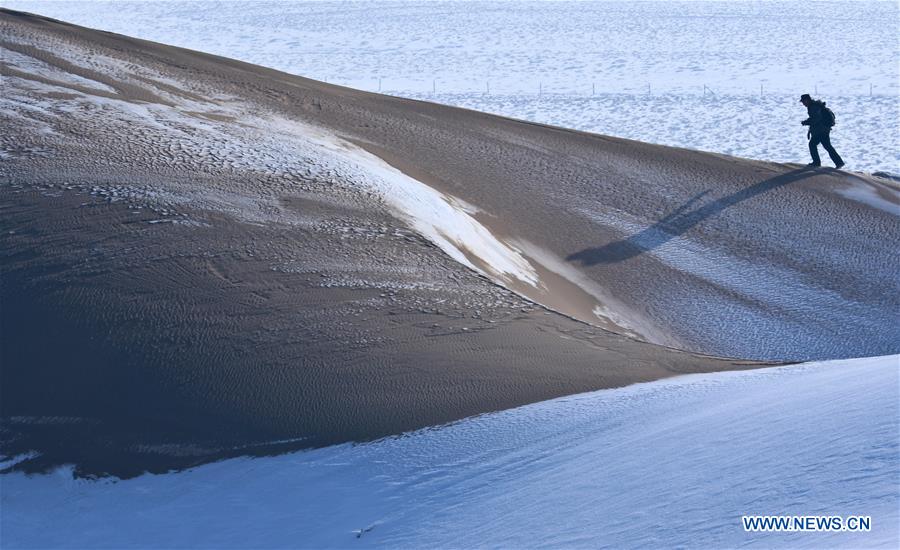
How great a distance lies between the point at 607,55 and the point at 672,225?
17045 millimetres

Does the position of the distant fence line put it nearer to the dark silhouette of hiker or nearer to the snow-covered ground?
the snow-covered ground

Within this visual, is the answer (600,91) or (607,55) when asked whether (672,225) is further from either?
(607,55)

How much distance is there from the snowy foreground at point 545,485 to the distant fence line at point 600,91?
17.4m

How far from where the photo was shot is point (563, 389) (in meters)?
7.75

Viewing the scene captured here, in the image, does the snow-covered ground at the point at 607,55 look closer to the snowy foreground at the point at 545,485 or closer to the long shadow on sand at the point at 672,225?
the long shadow on sand at the point at 672,225

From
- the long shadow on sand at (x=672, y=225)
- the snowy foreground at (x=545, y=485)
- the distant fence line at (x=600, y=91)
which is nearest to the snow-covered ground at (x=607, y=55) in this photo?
the distant fence line at (x=600, y=91)

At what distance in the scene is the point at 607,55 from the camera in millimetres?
28531

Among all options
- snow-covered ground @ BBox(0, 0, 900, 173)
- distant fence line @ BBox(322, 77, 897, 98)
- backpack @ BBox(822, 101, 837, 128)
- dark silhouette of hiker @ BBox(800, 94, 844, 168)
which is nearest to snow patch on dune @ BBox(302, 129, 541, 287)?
dark silhouette of hiker @ BBox(800, 94, 844, 168)

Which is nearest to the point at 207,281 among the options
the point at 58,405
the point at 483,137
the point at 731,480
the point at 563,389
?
the point at 58,405

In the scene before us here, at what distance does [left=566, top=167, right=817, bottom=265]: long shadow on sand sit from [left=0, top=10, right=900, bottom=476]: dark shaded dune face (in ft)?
0.12

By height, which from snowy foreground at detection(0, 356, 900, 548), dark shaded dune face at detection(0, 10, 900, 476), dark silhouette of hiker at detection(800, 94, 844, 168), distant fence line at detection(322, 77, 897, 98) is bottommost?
snowy foreground at detection(0, 356, 900, 548)

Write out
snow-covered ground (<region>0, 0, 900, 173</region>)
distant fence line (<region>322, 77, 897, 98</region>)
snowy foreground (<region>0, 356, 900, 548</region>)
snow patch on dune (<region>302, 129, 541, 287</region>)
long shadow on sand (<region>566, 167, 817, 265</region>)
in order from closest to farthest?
snowy foreground (<region>0, 356, 900, 548</region>) → snow patch on dune (<region>302, 129, 541, 287</region>) → long shadow on sand (<region>566, 167, 817, 265</region>) → snow-covered ground (<region>0, 0, 900, 173</region>) → distant fence line (<region>322, 77, 897, 98</region>)

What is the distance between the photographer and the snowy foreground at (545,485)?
→ 5668 millimetres

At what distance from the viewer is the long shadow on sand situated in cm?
1158
